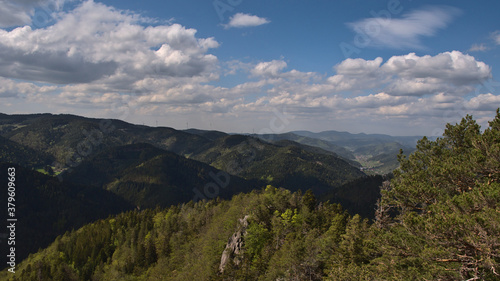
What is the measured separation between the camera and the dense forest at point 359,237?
21.5 m

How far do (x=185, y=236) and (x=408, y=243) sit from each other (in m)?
95.3

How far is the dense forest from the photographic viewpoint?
2152 cm

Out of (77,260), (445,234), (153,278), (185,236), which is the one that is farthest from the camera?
(77,260)

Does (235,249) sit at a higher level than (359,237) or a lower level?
lower

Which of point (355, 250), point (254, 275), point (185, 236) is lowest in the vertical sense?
point (185, 236)

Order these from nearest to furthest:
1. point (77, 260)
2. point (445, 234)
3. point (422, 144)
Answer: point (445, 234), point (422, 144), point (77, 260)

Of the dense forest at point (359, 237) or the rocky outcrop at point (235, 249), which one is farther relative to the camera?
the rocky outcrop at point (235, 249)

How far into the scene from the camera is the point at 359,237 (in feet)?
142

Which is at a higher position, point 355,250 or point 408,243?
point 408,243

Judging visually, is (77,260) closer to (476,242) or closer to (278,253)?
(278,253)

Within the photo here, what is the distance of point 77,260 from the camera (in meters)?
141

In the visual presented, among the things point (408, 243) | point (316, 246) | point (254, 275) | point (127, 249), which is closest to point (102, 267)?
point (127, 249)

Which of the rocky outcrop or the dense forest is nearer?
the dense forest

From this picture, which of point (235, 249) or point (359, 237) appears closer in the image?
point (359, 237)
